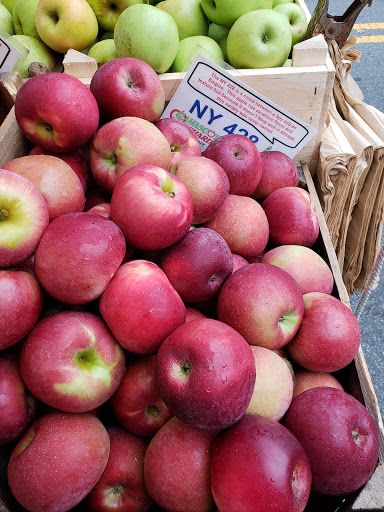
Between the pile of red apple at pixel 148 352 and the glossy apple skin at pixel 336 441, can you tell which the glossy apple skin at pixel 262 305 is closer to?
the pile of red apple at pixel 148 352

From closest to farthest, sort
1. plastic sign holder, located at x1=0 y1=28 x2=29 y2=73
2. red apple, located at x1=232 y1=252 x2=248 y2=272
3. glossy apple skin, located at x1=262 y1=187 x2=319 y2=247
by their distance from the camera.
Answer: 1. red apple, located at x1=232 y1=252 x2=248 y2=272
2. glossy apple skin, located at x1=262 y1=187 x2=319 y2=247
3. plastic sign holder, located at x1=0 y1=28 x2=29 y2=73

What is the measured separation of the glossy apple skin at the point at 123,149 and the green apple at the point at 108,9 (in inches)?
32.5

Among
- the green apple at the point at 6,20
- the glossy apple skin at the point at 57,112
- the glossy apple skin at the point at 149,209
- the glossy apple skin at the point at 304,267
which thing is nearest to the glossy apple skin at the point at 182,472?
the glossy apple skin at the point at 149,209

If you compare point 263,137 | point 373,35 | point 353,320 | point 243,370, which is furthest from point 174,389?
point 373,35

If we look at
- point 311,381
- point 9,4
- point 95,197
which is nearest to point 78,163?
point 95,197

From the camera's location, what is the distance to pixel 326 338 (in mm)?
854

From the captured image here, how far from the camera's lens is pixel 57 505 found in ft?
2.18

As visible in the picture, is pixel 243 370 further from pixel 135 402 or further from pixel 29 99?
pixel 29 99

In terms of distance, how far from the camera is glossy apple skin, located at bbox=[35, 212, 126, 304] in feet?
2.30

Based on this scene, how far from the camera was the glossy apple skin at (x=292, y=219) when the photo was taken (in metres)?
1.12

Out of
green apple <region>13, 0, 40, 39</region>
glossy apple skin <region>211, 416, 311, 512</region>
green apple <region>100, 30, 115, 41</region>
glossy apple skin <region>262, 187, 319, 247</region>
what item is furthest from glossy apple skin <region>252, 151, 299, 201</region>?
green apple <region>13, 0, 40, 39</region>

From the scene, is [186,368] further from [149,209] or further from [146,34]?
[146,34]

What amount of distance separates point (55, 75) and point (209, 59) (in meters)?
0.46

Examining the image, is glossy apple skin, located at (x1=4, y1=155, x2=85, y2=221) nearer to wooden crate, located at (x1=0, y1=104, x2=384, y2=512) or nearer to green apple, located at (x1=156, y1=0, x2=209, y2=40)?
wooden crate, located at (x1=0, y1=104, x2=384, y2=512)
